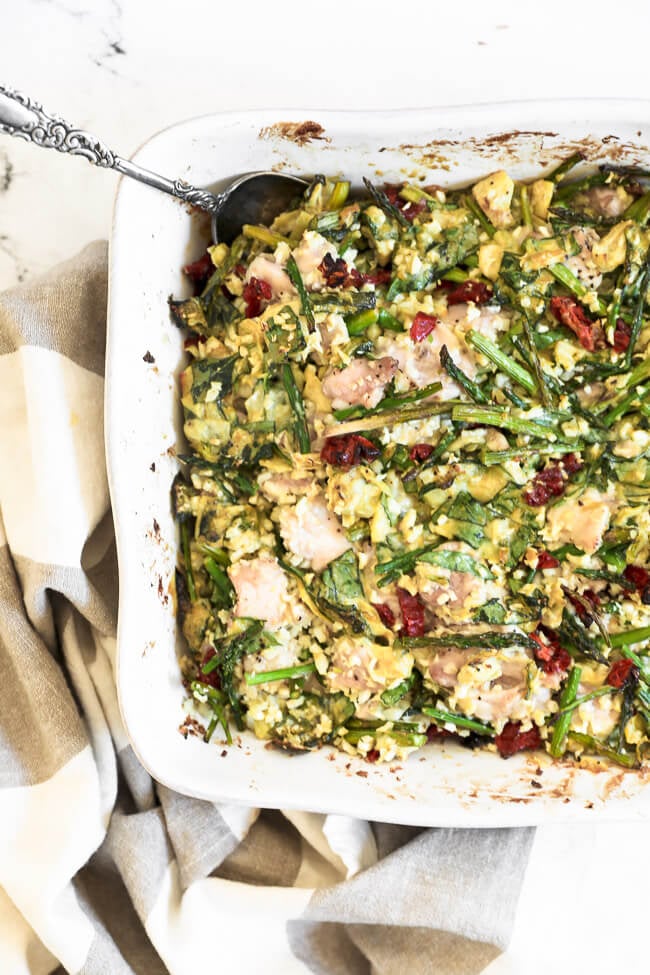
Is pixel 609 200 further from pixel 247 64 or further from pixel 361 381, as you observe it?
pixel 247 64

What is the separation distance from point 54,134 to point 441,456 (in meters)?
0.87

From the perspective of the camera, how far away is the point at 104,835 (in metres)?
1.92

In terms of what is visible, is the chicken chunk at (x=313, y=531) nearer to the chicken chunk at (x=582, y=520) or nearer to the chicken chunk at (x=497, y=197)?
the chicken chunk at (x=582, y=520)

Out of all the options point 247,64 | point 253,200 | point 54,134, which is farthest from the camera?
point 247,64

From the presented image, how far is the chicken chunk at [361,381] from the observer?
1.67 meters

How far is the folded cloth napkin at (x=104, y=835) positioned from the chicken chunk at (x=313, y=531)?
1.28 feet

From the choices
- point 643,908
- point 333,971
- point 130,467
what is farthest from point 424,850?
point 130,467

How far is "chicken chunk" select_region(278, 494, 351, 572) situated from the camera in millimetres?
1727

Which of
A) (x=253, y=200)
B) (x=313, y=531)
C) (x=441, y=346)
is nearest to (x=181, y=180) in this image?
(x=253, y=200)

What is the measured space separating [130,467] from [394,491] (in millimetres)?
498

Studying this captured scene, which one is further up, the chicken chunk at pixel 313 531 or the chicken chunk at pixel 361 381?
the chicken chunk at pixel 361 381

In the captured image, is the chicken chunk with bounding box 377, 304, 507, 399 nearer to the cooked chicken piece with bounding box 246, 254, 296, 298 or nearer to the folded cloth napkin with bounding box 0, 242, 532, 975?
the cooked chicken piece with bounding box 246, 254, 296, 298

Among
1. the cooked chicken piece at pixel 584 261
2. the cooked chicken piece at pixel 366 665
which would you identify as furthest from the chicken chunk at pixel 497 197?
the cooked chicken piece at pixel 366 665

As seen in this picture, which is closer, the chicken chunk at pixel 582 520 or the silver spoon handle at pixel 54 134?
the silver spoon handle at pixel 54 134
